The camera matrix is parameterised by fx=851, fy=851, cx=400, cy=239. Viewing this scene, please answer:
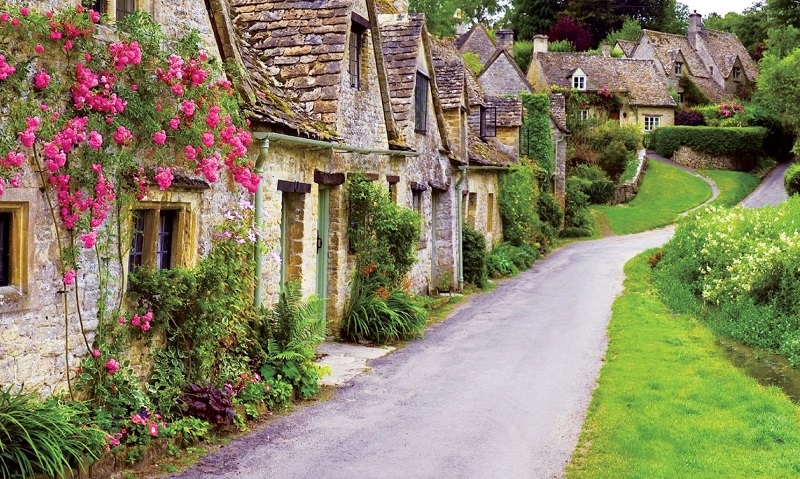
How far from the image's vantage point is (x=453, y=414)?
35.0 feet

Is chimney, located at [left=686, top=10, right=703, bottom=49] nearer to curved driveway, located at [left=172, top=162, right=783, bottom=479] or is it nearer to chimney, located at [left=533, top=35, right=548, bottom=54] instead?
chimney, located at [left=533, top=35, right=548, bottom=54]

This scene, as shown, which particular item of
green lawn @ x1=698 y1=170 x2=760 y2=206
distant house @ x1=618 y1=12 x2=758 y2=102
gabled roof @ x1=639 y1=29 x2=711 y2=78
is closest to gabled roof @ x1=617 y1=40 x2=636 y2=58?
distant house @ x1=618 y1=12 x2=758 y2=102

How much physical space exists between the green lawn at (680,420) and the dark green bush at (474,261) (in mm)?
8913

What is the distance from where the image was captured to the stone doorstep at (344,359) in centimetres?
1244

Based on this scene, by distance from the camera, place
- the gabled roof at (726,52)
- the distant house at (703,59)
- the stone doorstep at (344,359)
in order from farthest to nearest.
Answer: the gabled roof at (726,52) → the distant house at (703,59) → the stone doorstep at (344,359)

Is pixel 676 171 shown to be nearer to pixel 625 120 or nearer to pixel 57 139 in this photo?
pixel 625 120

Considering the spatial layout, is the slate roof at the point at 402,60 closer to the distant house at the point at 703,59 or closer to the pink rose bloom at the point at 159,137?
the pink rose bloom at the point at 159,137

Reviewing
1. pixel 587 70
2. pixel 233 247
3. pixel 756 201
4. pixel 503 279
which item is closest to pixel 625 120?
pixel 587 70

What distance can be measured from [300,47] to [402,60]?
4571 mm

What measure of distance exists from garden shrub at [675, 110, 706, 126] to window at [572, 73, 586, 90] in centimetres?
887

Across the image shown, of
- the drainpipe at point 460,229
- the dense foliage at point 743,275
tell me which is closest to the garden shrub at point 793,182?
the dense foliage at point 743,275

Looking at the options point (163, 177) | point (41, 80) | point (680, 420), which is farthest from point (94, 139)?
point (680, 420)

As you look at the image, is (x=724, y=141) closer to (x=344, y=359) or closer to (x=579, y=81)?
(x=579, y=81)

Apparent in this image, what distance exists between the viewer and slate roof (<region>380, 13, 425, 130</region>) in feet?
63.1
